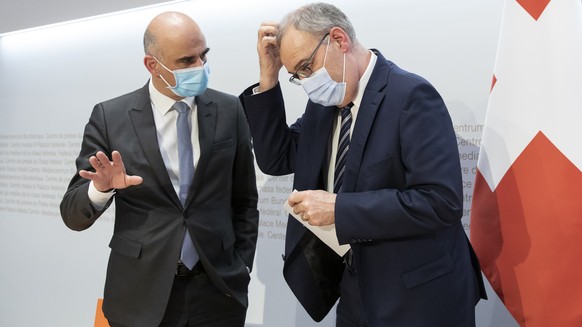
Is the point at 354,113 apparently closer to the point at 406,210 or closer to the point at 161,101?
the point at 406,210

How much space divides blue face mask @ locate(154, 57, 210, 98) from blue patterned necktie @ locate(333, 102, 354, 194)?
1.90 ft

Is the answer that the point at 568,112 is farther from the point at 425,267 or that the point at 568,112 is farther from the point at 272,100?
the point at 272,100

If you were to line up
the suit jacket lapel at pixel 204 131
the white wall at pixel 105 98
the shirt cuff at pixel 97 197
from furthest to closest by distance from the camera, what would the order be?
the white wall at pixel 105 98
the suit jacket lapel at pixel 204 131
the shirt cuff at pixel 97 197

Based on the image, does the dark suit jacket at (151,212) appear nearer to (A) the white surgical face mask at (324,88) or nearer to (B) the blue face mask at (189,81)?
(B) the blue face mask at (189,81)

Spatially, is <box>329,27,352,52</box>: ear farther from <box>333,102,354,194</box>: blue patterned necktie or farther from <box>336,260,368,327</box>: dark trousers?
<box>336,260,368,327</box>: dark trousers

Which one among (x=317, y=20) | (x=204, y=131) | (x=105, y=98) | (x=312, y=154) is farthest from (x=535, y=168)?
(x=105, y=98)

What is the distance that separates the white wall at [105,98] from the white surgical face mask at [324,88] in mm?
1025

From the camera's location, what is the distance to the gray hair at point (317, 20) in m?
1.74

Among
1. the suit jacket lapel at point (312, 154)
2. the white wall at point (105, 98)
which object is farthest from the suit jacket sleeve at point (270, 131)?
the white wall at point (105, 98)

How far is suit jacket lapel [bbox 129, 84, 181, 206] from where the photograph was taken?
77.4 inches

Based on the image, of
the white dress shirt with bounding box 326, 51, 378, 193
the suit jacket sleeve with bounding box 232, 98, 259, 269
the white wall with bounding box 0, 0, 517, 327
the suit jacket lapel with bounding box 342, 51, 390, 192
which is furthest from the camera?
the white wall with bounding box 0, 0, 517, 327

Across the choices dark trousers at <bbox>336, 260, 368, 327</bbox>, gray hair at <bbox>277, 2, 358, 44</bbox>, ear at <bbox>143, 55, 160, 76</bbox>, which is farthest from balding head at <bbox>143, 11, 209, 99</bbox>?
dark trousers at <bbox>336, 260, 368, 327</bbox>

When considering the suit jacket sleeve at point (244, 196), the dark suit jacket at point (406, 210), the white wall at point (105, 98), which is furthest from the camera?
the white wall at point (105, 98)

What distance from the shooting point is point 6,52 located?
461 cm
